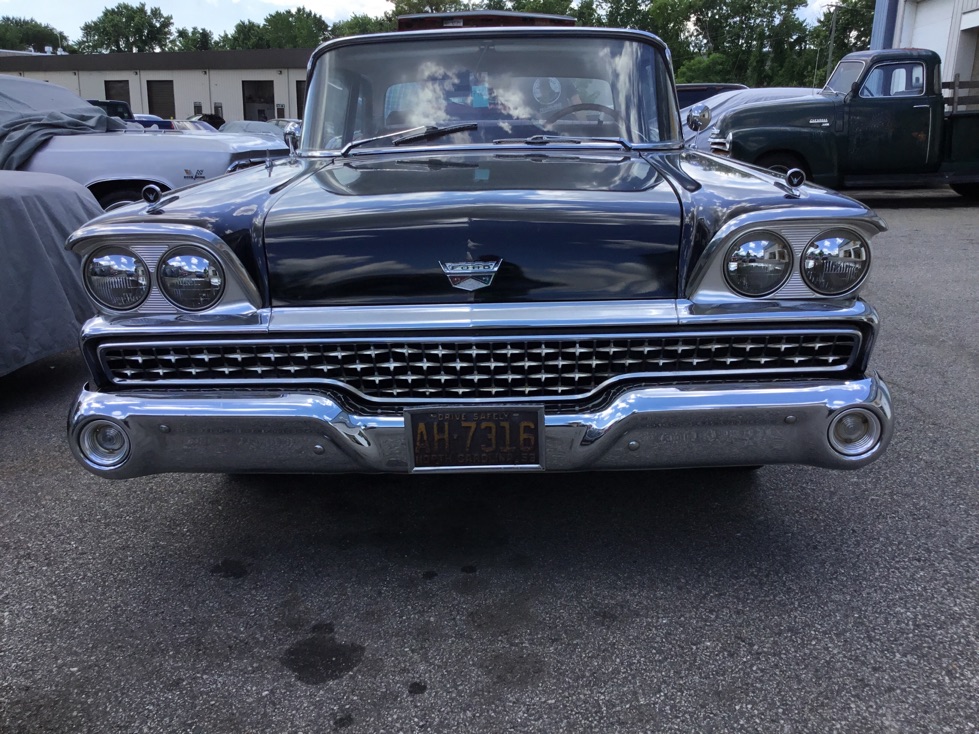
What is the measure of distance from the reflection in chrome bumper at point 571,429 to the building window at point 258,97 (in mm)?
42993

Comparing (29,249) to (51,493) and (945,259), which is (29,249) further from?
(945,259)

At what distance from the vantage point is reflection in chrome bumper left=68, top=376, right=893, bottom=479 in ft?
7.53

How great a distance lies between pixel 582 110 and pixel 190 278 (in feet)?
5.72

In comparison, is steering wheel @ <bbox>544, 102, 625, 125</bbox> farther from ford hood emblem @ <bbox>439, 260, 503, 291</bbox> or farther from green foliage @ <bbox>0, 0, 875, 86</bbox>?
green foliage @ <bbox>0, 0, 875, 86</bbox>

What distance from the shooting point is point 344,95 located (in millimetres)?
3465

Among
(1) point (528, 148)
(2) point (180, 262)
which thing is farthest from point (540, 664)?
(1) point (528, 148)

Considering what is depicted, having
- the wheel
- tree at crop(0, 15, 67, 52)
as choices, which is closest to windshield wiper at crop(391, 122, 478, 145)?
the wheel

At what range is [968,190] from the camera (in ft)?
39.9

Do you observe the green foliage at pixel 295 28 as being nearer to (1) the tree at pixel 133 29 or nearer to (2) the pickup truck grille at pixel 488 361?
(1) the tree at pixel 133 29

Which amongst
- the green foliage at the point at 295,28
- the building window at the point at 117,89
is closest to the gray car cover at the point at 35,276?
the building window at the point at 117,89

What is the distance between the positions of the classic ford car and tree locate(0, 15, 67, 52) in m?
104

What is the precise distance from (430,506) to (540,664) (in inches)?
38.8

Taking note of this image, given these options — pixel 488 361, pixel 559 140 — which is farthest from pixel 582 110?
pixel 488 361

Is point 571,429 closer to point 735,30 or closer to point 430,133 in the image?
point 430,133
